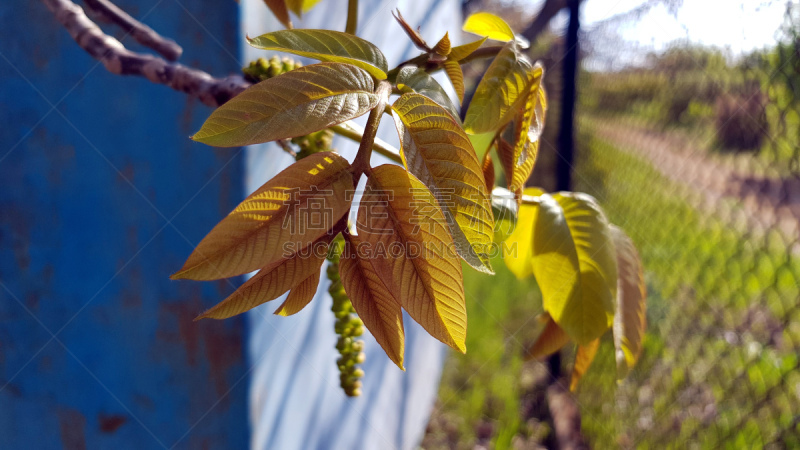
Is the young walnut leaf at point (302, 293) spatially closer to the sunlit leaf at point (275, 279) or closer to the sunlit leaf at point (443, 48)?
the sunlit leaf at point (275, 279)

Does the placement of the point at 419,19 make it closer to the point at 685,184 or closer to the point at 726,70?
the point at 726,70

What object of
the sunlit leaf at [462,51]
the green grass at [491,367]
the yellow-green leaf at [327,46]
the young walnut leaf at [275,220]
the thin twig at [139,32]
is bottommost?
the green grass at [491,367]

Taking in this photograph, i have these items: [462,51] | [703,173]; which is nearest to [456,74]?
[462,51]

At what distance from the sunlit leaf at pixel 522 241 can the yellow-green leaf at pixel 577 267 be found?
0.03 metres

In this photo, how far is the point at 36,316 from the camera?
1.87 feet

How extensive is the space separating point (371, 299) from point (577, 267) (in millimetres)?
221

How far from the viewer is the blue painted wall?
1.80 feet

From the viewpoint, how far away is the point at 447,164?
269mm

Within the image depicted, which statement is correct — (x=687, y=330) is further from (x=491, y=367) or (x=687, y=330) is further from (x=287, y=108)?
(x=287, y=108)

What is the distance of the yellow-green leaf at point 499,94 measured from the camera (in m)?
0.33

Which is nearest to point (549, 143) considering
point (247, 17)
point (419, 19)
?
point (419, 19)

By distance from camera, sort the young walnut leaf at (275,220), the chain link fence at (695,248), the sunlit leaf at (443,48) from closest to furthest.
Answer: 1. the young walnut leaf at (275,220)
2. the sunlit leaf at (443,48)
3. the chain link fence at (695,248)

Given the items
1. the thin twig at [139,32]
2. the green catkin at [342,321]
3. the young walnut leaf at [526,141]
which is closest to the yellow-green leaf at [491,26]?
the young walnut leaf at [526,141]

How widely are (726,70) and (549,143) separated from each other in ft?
2.49
